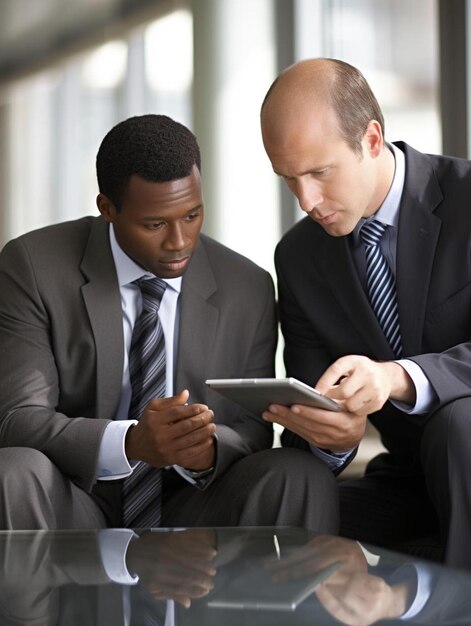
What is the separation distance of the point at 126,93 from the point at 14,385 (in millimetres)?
2708

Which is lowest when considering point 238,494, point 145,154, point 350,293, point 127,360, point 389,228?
point 238,494

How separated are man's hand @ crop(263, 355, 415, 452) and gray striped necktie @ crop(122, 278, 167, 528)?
1.24 feet

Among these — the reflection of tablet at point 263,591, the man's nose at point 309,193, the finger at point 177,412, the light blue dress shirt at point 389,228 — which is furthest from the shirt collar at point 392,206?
the reflection of tablet at point 263,591

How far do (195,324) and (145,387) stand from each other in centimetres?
17

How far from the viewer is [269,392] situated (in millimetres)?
1761

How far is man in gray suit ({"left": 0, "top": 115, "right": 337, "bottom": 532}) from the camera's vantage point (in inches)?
78.4

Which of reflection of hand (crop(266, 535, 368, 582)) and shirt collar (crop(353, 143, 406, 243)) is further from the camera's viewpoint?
shirt collar (crop(353, 143, 406, 243))

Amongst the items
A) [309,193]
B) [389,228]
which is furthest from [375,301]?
[309,193]

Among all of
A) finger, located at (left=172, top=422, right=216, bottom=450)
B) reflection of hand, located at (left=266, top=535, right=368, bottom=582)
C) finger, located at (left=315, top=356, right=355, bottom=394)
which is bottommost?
reflection of hand, located at (left=266, top=535, right=368, bottom=582)

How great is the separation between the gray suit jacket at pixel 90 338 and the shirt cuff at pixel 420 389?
1.22ft

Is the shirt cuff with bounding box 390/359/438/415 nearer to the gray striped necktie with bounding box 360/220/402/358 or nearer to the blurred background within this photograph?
the gray striped necktie with bounding box 360/220/402/358

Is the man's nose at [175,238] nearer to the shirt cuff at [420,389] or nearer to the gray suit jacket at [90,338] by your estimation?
the gray suit jacket at [90,338]

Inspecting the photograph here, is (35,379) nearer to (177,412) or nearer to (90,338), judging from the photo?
(90,338)

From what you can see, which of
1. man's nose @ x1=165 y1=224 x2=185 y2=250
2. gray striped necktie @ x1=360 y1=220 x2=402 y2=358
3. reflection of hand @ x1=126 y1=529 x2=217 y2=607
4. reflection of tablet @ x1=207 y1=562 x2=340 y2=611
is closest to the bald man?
gray striped necktie @ x1=360 y1=220 x2=402 y2=358
